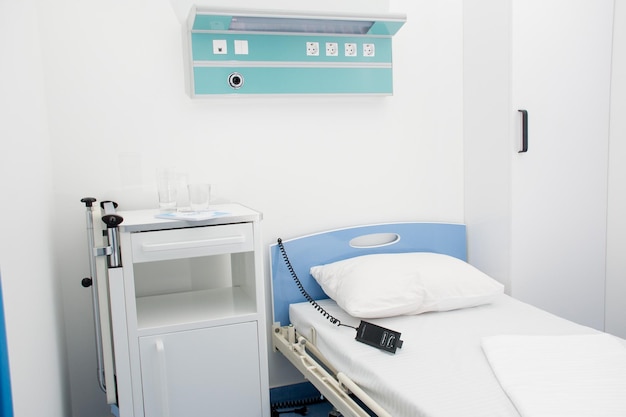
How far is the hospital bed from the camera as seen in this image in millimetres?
1540

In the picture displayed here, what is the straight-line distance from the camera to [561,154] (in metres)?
2.71

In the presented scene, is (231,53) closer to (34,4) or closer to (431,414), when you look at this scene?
(34,4)

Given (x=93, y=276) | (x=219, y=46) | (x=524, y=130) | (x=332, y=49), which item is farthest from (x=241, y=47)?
(x=524, y=130)

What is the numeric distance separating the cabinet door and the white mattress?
0.32 meters

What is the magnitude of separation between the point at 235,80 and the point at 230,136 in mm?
262

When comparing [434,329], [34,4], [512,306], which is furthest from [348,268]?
[34,4]

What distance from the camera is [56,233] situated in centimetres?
231

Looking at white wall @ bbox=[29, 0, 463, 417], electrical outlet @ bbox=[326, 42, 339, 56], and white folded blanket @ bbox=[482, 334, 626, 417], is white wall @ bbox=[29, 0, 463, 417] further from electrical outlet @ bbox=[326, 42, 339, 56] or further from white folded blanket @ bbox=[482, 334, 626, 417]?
white folded blanket @ bbox=[482, 334, 626, 417]

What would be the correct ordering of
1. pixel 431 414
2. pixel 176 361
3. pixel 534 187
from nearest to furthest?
pixel 431 414, pixel 176 361, pixel 534 187

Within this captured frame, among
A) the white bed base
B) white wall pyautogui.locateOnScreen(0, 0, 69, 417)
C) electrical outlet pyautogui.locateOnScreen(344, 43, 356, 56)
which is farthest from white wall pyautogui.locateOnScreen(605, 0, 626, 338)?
white wall pyautogui.locateOnScreen(0, 0, 69, 417)

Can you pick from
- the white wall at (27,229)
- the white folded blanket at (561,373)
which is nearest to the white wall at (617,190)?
the white folded blanket at (561,373)

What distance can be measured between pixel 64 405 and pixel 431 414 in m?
1.58

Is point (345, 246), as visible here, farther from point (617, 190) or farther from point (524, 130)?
point (617, 190)

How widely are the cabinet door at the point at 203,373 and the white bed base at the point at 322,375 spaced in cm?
21
